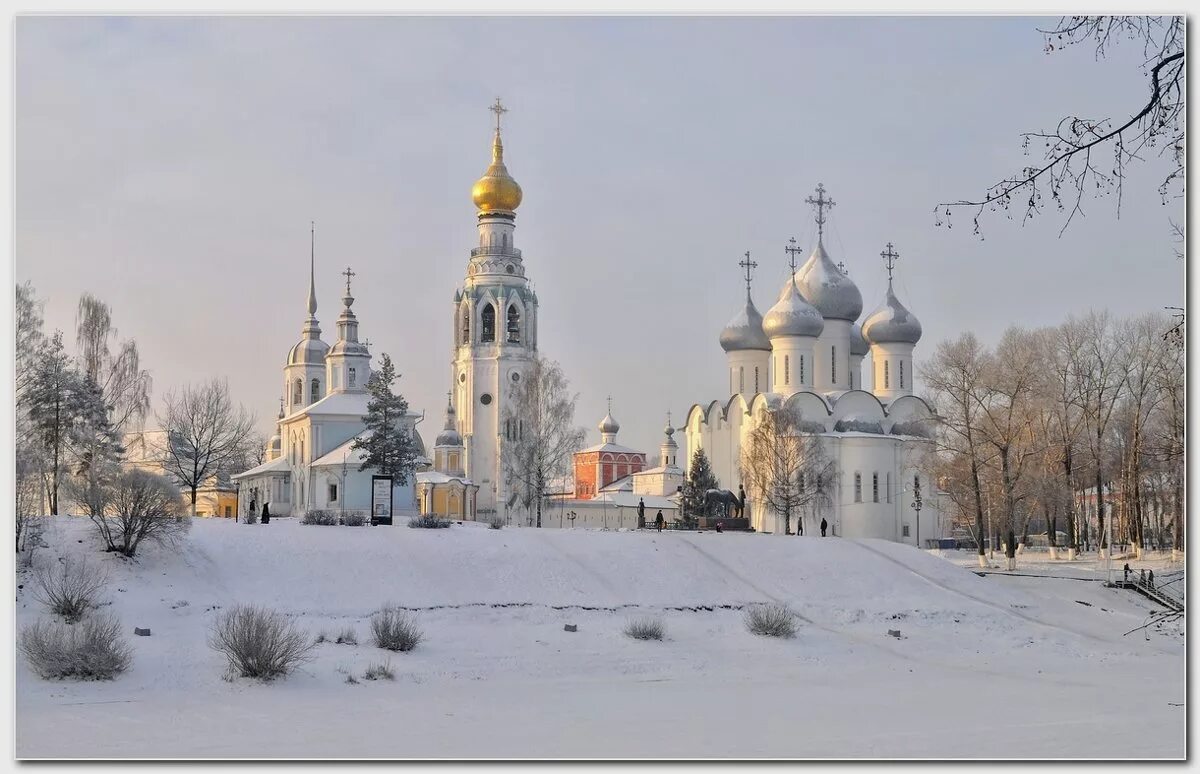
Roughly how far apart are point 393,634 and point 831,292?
37.5m

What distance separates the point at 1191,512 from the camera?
1155 centimetres

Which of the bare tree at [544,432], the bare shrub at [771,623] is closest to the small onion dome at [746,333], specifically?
the bare tree at [544,432]

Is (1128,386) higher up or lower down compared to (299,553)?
higher up

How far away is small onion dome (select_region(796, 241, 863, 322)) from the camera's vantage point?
5766 cm

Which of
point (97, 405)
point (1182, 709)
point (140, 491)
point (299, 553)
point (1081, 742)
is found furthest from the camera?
point (97, 405)

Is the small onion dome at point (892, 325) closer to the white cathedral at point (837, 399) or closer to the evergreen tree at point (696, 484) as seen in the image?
the white cathedral at point (837, 399)

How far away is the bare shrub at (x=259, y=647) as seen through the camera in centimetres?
1977

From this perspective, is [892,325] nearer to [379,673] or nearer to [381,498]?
[381,498]

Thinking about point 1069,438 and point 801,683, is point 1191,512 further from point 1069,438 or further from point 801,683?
point 1069,438

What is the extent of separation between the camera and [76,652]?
19375 millimetres

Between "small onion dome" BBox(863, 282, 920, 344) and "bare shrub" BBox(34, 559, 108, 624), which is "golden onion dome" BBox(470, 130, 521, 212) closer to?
"small onion dome" BBox(863, 282, 920, 344)

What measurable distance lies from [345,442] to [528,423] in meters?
7.17

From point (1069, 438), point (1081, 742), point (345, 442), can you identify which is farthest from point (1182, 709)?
point (345, 442)

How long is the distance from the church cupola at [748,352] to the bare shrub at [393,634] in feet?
119
